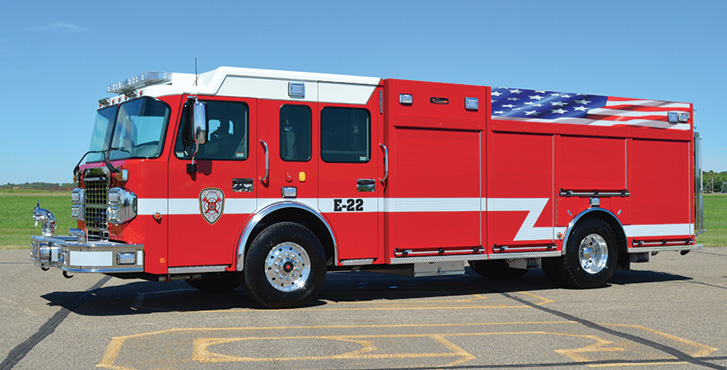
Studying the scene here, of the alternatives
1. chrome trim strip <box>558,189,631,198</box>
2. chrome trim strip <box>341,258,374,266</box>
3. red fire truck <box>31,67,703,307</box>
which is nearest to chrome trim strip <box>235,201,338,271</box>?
red fire truck <box>31,67,703,307</box>

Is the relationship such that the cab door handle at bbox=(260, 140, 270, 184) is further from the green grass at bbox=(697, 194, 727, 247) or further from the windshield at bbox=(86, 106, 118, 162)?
the green grass at bbox=(697, 194, 727, 247)

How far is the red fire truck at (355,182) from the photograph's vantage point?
28.5 ft

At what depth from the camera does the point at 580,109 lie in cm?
1142

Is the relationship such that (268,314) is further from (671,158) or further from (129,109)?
(671,158)

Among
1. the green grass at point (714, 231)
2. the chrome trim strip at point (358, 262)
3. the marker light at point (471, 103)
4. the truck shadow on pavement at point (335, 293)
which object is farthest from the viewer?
the green grass at point (714, 231)

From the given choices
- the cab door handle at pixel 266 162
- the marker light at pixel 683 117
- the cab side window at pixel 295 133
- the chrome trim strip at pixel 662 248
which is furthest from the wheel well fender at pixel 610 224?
the cab door handle at pixel 266 162

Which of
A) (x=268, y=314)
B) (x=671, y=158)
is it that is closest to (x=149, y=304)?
(x=268, y=314)

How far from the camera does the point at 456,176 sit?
10391 mm

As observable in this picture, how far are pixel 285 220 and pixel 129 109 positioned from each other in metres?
2.30

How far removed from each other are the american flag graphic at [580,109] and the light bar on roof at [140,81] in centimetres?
451

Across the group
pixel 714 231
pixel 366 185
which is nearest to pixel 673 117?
pixel 366 185

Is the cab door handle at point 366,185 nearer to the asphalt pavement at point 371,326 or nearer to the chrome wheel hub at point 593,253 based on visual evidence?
the asphalt pavement at point 371,326

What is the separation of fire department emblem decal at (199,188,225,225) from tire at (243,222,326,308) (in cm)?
55

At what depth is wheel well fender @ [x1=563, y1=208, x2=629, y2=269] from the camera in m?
11.4
